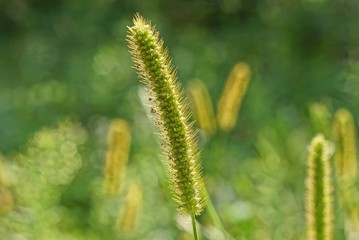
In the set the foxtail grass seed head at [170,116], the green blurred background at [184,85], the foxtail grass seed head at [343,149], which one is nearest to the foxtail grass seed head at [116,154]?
the green blurred background at [184,85]

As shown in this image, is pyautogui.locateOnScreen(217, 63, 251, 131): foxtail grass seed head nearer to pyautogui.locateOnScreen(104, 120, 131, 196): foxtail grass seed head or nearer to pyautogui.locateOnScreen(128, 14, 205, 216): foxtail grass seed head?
pyautogui.locateOnScreen(104, 120, 131, 196): foxtail grass seed head

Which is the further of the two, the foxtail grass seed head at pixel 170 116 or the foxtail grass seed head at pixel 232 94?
the foxtail grass seed head at pixel 232 94

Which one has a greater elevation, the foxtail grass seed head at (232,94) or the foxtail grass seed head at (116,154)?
the foxtail grass seed head at (232,94)

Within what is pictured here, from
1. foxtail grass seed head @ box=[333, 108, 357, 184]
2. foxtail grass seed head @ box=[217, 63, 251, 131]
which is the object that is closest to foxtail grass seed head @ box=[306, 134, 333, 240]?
foxtail grass seed head @ box=[333, 108, 357, 184]

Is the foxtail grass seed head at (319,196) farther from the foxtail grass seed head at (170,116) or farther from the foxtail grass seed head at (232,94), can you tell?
the foxtail grass seed head at (232,94)

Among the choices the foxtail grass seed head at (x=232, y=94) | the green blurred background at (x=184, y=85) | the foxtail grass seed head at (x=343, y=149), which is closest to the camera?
the foxtail grass seed head at (x=343, y=149)

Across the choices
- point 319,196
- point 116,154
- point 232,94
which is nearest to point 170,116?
point 319,196

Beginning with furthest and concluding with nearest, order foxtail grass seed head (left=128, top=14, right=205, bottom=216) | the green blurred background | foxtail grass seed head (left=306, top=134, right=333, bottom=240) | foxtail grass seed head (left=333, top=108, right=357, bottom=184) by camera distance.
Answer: the green blurred background
foxtail grass seed head (left=333, top=108, right=357, bottom=184)
foxtail grass seed head (left=306, top=134, right=333, bottom=240)
foxtail grass seed head (left=128, top=14, right=205, bottom=216)

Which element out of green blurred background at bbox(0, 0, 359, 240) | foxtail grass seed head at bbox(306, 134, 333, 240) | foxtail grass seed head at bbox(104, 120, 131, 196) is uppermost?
green blurred background at bbox(0, 0, 359, 240)
